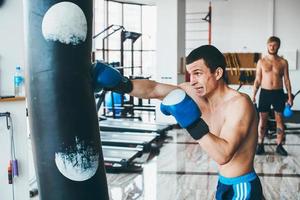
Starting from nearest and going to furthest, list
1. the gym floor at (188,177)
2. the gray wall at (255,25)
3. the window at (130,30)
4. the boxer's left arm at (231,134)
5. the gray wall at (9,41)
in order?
the boxer's left arm at (231,134) < the gray wall at (9,41) < the gym floor at (188,177) < the window at (130,30) < the gray wall at (255,25)

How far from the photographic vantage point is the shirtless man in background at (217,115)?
6.04ft

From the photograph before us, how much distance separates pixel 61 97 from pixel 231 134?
2.65ft

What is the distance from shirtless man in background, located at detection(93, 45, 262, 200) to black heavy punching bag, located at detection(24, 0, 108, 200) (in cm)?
19

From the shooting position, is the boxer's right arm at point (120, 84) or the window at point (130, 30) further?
the window at point (130, 30)

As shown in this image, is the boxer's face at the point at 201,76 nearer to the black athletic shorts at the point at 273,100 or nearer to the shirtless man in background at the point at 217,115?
the shirtless man in background at the point at 217,115

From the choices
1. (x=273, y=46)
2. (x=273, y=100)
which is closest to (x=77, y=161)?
(x=273, y=46)

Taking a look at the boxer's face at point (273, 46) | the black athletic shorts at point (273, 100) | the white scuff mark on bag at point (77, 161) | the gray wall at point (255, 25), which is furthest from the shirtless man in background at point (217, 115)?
the gray wall at point (255, 25)

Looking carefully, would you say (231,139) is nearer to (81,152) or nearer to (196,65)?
(196,65)

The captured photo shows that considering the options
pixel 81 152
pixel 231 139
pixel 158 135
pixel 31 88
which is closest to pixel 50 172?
pixel 81 152

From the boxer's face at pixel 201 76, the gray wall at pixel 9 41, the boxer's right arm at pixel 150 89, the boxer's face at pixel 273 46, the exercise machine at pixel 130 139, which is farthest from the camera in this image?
the exercise machine at pixel 130 139

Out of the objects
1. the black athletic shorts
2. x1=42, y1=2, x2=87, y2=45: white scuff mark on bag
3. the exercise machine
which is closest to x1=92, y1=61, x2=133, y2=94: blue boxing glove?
x1=42, y1=2, x2=87, y2=45: white scuff mark on bag

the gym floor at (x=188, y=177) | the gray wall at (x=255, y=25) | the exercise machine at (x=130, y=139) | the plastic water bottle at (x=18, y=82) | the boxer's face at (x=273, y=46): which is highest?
the gray wall at (x=255, y=25)

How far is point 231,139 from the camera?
Answer: 6.30 ft

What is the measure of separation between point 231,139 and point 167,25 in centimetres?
602
